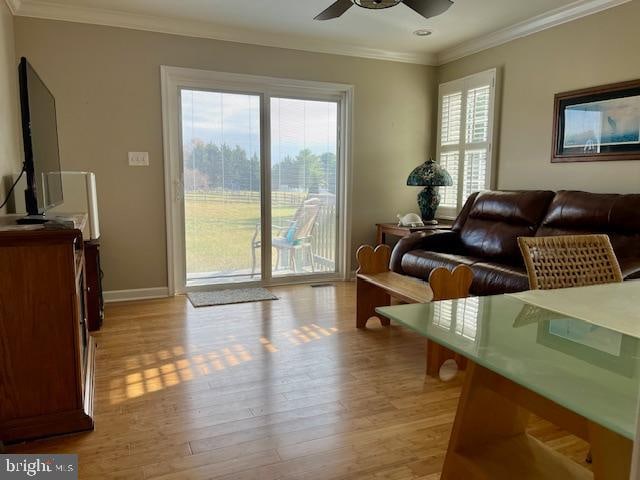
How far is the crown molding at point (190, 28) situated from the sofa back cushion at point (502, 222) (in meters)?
1.93

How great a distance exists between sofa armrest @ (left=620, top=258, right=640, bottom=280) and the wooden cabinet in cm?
273

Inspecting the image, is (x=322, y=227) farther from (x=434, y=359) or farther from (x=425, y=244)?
(x=434, y=359)

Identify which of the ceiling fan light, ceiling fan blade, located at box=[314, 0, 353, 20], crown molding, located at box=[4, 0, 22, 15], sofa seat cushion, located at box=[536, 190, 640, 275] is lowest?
sofa seat cushion, located at box=[536, 190, 640, 275]

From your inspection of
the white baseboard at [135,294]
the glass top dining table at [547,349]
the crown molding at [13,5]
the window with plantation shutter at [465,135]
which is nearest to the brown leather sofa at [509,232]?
the window with plantation shutter at [465,135]

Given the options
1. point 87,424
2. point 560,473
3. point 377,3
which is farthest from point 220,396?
point 377,3

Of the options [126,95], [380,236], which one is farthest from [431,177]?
[126,95]

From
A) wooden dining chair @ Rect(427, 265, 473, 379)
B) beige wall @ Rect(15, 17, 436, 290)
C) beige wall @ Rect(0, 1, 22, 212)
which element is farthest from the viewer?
beige wall @ Rect(15, 17, 436, 290)

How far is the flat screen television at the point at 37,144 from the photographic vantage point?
191 centimetres

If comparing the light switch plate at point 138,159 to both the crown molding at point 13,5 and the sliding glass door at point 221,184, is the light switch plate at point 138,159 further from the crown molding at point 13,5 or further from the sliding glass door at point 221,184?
the crown molding at point 13,5

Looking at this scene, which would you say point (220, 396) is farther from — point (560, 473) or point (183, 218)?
point (183, 218)

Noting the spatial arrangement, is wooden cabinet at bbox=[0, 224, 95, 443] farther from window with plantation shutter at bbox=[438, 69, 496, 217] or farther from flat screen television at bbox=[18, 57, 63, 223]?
window with plantation shutter at bbox=[438, 69, 496, 217]

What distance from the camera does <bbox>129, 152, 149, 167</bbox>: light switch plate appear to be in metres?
3.99

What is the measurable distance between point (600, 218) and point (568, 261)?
5.28 feet

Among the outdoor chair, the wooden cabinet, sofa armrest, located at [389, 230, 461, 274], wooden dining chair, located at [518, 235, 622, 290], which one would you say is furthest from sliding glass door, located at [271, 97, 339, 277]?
wooden dining chair, located at [518, 235, 622, 290]
